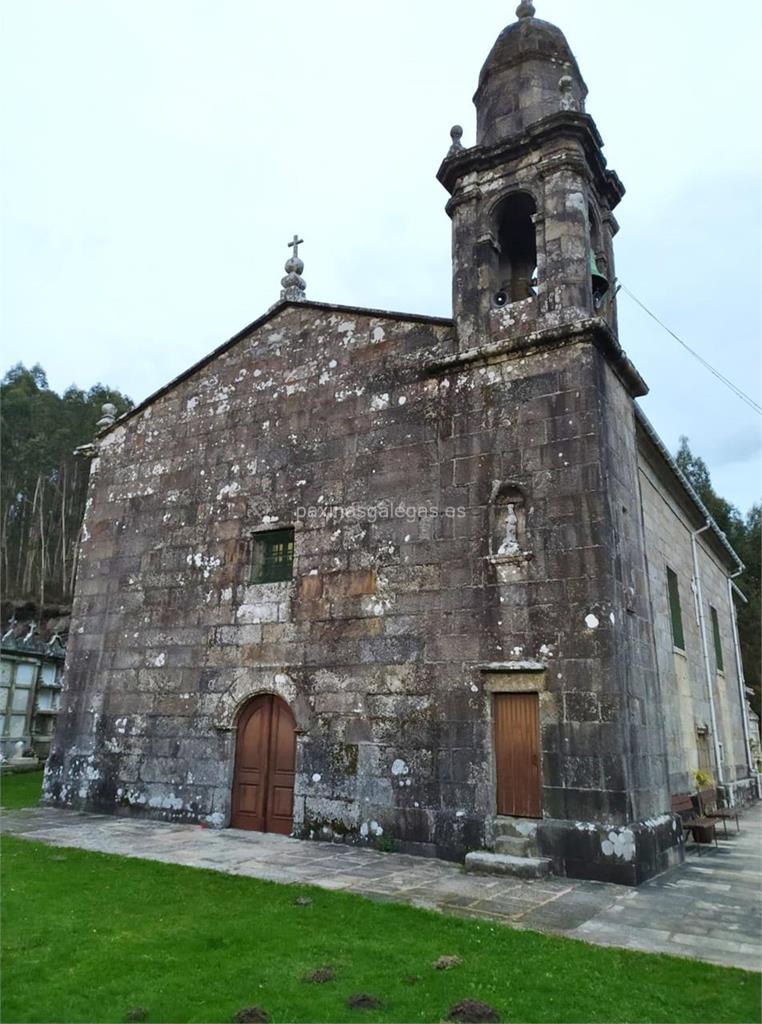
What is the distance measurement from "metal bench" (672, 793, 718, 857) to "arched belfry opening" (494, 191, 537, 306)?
Answer: 317 inches

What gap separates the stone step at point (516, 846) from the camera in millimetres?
8115

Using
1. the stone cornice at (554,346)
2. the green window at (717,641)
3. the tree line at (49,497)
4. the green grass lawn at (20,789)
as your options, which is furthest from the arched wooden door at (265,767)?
the tree line at (49,497)

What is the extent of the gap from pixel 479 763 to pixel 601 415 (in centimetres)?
458

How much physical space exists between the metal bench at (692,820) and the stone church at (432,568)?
→ 0.43 m

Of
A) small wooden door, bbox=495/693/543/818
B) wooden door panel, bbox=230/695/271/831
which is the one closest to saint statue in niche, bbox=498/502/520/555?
small wooden door, bbox=495/693/543/818

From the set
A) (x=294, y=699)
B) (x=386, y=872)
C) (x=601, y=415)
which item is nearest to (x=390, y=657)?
(x=294, y=699)

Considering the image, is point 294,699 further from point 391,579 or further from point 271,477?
point 271,477

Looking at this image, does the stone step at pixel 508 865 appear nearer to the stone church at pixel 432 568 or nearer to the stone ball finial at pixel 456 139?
the stone church at pixel 432 568

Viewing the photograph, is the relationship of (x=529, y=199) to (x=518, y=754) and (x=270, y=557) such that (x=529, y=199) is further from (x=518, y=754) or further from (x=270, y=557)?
(x=518, y=754)

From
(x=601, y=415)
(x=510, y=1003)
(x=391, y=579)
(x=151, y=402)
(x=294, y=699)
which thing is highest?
(x=151, y=402)

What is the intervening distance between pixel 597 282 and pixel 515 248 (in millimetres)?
1714

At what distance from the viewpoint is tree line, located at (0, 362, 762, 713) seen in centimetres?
3578

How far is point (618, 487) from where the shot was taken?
31.1ft

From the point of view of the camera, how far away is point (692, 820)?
10805 mm
